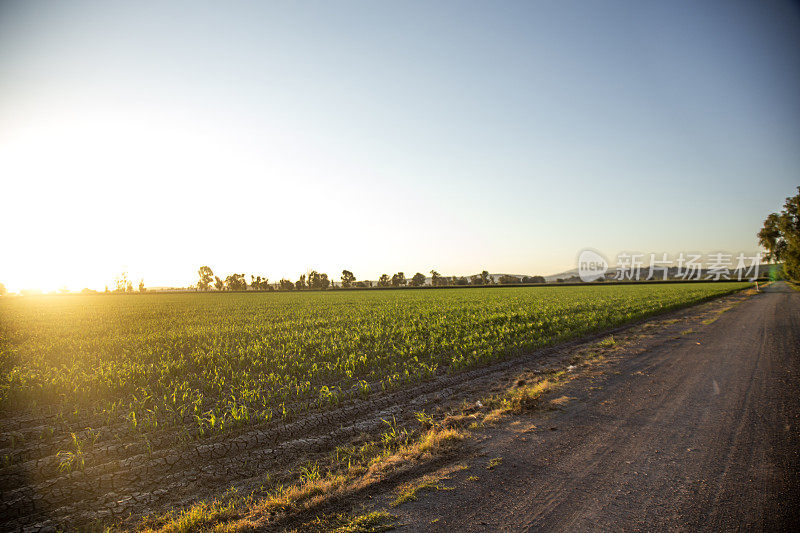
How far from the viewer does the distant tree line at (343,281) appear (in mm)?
132375

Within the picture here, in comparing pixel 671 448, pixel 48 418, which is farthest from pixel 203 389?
pixel 671 448

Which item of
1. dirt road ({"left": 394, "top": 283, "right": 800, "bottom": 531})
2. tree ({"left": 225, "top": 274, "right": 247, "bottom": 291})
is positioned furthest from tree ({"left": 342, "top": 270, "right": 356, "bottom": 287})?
dirt road ({"left": 394, "top": 283, "right": 800, "bottom": 531})

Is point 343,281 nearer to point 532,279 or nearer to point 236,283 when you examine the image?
point 236,283

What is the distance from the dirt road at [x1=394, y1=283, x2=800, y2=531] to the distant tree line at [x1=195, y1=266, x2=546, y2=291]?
113 metres

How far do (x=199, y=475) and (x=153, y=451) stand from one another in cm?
146

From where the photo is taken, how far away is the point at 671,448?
5.00 metres

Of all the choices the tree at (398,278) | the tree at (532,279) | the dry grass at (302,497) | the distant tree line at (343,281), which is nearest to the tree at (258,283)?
the distant tree line at (343,281)

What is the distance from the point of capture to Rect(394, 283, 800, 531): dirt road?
355cm

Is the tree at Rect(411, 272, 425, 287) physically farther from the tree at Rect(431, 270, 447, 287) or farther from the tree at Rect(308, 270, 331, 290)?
the tree at Rect(308, 270, 331, 290)

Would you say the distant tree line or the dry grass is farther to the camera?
the distant tree line

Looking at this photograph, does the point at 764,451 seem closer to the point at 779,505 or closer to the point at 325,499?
the point at 779,505

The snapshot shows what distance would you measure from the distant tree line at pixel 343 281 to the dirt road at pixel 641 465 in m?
113

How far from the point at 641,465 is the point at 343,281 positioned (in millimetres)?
155490

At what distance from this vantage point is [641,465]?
454 centimetres
